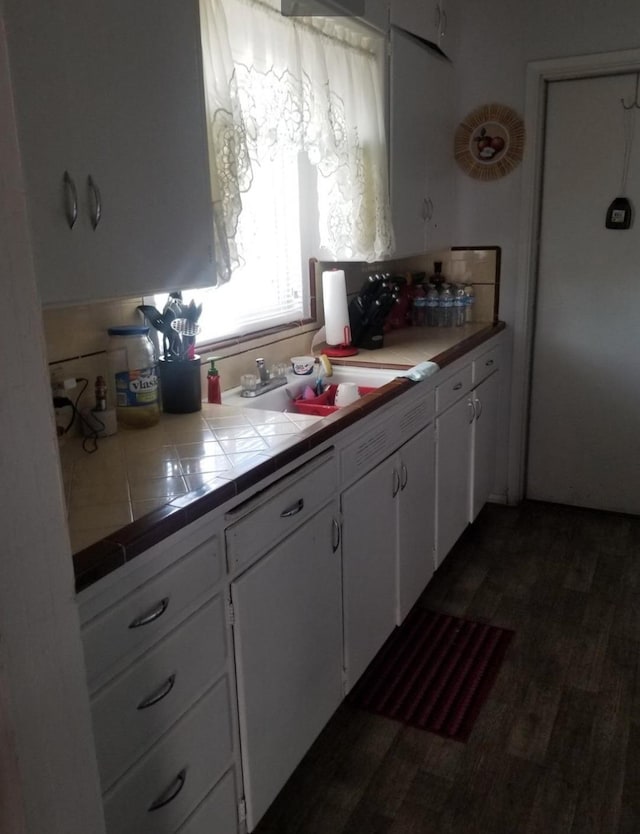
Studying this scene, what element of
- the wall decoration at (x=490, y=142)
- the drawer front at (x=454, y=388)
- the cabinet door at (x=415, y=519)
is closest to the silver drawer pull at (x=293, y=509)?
the cabinet door at (x=415, y=519)

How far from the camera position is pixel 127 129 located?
139 cm

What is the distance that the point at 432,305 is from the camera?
10.8 feet

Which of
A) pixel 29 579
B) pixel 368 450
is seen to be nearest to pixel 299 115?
pixel 368 450

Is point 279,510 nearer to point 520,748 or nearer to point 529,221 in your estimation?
point 520,748

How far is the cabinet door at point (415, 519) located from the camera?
228cm

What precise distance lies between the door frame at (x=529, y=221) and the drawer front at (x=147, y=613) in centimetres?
242

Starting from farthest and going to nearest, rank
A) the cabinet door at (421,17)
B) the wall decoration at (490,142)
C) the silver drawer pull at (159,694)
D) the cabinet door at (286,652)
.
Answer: the wall decoration at (490,142)
the cabinet door at (421,17)
the cabinet door at (286,652)
the silver drawer pull at (159,694)

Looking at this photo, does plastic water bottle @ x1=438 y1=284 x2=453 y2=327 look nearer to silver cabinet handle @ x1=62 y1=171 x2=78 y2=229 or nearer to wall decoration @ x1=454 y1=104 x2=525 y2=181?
wall decoration @ x1=454 y1=104 x2=525 y2=181

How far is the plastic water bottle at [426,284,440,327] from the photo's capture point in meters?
3.28

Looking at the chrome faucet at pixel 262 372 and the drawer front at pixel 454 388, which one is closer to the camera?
the chrome faucet at pixel 262 372

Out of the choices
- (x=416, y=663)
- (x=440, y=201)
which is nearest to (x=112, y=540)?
(x=416, y=663)

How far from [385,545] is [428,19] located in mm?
→ 2096

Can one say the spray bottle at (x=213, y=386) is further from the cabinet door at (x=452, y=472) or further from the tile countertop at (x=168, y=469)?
the cabinet door at (x=452, y=472)

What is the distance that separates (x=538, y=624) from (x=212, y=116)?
2005 millimetres
